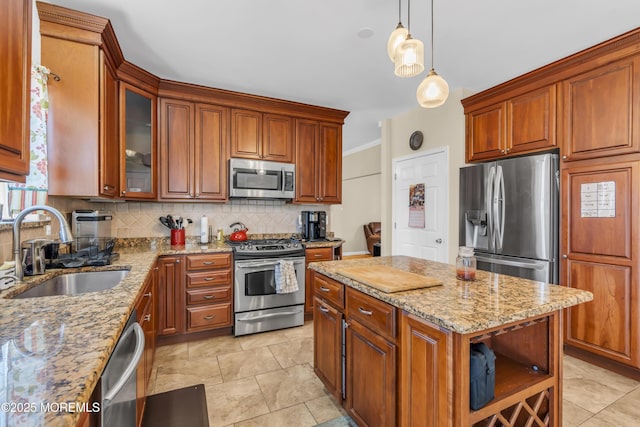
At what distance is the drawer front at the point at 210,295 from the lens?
286cm

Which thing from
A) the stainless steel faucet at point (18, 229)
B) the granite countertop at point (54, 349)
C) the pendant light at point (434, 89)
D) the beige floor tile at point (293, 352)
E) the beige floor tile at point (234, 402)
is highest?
the pendant light at point (434, 89)

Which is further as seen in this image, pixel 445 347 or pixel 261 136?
pixel 261 136

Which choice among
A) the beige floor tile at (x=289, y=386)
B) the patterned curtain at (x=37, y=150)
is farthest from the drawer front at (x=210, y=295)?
the patterned curtain at (x=37, y=150)

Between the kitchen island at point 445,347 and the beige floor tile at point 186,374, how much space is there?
110 centimetres

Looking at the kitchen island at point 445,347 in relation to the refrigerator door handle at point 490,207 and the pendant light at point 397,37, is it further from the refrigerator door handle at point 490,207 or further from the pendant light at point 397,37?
the refrigerator door handle at point 490,207

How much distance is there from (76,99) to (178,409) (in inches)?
87.3

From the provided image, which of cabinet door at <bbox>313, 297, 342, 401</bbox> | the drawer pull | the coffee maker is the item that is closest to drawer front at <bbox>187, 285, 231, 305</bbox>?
the coffee maker

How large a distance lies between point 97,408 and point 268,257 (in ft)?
7.58

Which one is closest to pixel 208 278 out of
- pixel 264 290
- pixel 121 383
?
pixel 264 290

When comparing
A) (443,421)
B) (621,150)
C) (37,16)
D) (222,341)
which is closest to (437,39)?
(621,150)

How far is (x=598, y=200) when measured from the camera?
2.36 metres

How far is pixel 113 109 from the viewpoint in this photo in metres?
2.42

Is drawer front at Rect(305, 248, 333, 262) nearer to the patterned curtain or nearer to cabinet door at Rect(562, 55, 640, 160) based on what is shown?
the patterned curtain

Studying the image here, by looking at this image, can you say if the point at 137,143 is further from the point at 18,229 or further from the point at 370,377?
the point at 370,377
